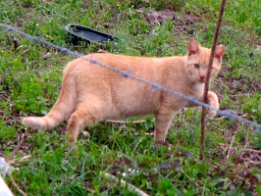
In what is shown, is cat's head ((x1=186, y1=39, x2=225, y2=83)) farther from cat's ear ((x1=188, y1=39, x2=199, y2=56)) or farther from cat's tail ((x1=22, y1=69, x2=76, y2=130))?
cat's tail ((x1=22, y1=69, x2=76, y2=130))

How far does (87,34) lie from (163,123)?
2735mm

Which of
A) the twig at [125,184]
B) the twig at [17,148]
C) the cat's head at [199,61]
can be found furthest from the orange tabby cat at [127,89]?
the twig at [125,184]

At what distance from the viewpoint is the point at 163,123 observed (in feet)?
19.6

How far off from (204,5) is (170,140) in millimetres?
4073

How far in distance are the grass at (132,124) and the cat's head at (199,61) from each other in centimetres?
50

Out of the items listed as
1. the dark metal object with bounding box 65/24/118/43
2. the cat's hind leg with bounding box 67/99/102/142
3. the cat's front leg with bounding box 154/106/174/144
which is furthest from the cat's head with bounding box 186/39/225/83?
the dark metal object with bounding box 65/24/118/43

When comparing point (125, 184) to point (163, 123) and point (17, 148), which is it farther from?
point (163, 123)

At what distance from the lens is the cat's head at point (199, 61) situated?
5.80 m

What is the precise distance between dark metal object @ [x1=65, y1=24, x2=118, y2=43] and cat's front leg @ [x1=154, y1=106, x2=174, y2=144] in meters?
2.38

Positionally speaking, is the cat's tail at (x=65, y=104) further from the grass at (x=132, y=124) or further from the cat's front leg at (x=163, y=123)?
the cat's front leg at (x=163, y=123)

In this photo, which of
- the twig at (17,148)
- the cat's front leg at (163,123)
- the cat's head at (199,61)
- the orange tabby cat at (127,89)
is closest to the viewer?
the twig at (17,148)

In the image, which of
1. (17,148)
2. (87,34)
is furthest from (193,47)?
(87,34)

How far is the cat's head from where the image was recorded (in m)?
5.80

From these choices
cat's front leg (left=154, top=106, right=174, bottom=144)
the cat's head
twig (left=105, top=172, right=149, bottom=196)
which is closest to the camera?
twig (left=105, top=172, right=149, bottom=196)
